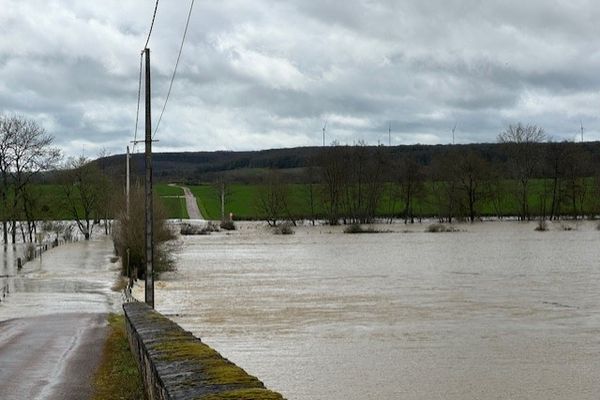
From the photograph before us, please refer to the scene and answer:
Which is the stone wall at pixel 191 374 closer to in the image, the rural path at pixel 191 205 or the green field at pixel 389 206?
the green field at pixel 389 206

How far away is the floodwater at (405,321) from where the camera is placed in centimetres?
1861

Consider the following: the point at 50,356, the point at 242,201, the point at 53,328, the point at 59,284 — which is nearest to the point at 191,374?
the point at 50,356

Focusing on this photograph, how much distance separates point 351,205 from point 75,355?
4567 inches

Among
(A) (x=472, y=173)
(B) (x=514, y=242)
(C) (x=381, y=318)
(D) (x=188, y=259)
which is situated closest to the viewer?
(C) (x=381, y=318)

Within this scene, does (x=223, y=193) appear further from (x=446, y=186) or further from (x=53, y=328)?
(x=53, y=328)

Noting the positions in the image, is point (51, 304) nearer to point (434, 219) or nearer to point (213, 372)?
point (213, 372)

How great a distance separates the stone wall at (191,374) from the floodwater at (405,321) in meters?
7.74

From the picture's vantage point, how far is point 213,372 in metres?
7.36

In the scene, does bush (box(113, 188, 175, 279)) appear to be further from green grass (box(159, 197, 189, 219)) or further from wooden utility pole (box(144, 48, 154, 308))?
green grass (box(159, 197, 189, 219))

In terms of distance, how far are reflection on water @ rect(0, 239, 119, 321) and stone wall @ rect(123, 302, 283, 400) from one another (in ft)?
67.0

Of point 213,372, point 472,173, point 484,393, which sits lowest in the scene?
point 484,393

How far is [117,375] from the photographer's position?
566 inches

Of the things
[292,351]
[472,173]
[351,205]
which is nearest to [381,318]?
[292,351]

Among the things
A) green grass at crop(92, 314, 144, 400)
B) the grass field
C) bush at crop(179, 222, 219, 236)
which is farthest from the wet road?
bush at crop(179, 222, 219, 236)
